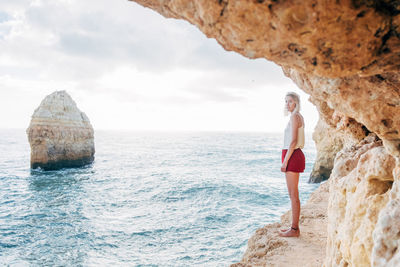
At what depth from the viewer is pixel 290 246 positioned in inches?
158

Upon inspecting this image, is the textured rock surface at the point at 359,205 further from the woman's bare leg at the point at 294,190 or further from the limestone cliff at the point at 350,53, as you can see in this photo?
the woman's bare leg at the point at 294,190

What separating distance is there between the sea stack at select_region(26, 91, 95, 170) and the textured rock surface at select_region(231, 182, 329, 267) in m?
18.5

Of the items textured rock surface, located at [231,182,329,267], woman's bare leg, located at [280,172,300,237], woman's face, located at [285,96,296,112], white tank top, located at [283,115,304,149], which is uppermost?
woman's face, located at [285,96,296,112]

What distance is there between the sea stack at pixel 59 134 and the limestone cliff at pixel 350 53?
19.8 metres

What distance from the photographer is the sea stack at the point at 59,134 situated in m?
18.4

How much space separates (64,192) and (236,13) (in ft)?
45.9

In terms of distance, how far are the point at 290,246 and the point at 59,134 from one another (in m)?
19.4

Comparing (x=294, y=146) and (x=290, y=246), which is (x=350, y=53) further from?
(x=290, y=246)

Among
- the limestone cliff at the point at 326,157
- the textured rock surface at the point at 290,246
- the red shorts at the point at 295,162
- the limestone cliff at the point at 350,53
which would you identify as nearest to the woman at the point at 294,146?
the red shorts at the point at 295,162

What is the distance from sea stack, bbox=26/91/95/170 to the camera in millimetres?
18359

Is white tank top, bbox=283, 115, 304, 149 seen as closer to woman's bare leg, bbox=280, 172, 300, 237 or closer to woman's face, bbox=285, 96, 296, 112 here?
woman's face, bbox=285, 96, 296, 112

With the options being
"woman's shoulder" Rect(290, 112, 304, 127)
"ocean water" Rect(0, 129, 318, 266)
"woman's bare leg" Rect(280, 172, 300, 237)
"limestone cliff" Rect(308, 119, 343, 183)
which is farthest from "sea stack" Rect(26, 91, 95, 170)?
"woman's shoulder" Rect(290, 112, 304, 127)

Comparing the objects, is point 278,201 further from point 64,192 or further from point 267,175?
point 64,192

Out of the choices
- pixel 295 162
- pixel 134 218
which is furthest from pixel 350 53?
pixel 134 218
